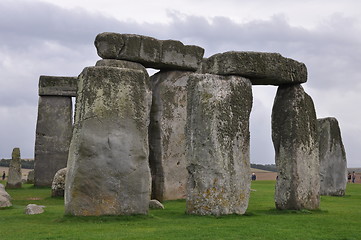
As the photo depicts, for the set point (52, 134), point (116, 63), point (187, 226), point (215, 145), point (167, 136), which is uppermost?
point (116, 63)

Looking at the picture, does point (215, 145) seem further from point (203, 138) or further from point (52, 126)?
point (52, 126)

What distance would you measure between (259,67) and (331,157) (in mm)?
10337

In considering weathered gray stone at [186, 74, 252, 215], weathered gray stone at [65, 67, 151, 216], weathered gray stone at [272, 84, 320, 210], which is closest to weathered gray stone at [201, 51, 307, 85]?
weathered gray stone at [186, 74, 252, 215]

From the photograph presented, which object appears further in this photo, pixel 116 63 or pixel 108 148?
pixel 116 63

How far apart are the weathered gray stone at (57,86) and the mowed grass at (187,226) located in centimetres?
1199

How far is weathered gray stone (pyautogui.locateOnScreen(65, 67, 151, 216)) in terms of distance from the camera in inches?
427

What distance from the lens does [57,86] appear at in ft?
81.5

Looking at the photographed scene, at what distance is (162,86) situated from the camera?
1800 centimetres

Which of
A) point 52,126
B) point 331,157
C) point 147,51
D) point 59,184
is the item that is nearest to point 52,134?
point 52,126

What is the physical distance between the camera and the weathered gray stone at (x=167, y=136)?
57.8 ft

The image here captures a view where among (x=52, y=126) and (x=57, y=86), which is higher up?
(x=57, y=86)

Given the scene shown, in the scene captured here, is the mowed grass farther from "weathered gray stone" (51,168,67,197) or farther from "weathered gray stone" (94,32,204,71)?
"weathered gray stone" (94,32,204,71)

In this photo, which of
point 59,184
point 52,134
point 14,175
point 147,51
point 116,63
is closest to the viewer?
point 116,63

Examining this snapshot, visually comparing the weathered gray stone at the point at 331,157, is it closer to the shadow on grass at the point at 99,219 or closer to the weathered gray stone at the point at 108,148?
the weathered gray stone at the point at 108,148
